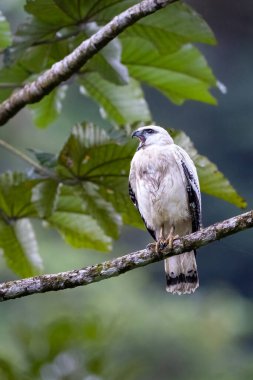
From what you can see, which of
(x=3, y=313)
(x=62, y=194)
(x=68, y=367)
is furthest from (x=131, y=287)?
(x=68, y=367)

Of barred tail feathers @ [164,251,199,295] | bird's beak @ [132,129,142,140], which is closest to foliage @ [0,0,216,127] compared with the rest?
bird's beak @ [132,129,142,140]

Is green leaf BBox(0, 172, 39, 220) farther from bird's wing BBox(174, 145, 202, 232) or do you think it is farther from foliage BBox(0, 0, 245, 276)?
bird's wing BBox(174, 145, 202, 232)

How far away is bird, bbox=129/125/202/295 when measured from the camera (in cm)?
417

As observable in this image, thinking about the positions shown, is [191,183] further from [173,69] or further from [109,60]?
[173,69]

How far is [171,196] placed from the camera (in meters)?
4.17

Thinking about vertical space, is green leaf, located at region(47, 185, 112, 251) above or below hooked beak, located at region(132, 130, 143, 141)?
below

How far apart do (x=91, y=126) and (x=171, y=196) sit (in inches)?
15.9

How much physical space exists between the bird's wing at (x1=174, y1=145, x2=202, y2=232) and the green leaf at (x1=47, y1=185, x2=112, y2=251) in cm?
51

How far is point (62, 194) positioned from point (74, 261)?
8650 mm

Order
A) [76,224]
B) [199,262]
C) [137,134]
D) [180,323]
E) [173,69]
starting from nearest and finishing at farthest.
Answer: [137,134] < [76,224] < [173,69] < [180,323] < [199,262]

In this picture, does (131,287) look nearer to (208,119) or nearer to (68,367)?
(208,119)

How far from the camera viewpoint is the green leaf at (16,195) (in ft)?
14.4

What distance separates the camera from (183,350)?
40.4 ft

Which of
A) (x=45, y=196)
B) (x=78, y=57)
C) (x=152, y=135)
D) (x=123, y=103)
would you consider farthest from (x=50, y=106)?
(x=78, y=57)
